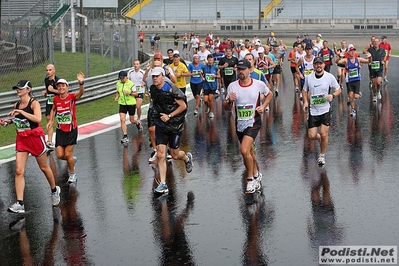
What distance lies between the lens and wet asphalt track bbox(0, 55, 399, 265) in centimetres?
768

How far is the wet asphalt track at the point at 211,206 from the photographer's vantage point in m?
7.68

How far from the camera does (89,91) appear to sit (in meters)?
22.5

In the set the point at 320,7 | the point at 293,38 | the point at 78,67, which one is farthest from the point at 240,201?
the point at 320,7

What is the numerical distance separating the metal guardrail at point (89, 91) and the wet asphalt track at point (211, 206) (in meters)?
3.69

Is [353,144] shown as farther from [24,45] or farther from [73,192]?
[24,45]

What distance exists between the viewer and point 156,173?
1179cm

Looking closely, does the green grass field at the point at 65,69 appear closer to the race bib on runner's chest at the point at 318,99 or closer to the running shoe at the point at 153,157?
the running shoe at the point at 153,157

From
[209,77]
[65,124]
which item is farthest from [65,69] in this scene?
[65,124]

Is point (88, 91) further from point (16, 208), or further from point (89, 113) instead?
point (16, 208)

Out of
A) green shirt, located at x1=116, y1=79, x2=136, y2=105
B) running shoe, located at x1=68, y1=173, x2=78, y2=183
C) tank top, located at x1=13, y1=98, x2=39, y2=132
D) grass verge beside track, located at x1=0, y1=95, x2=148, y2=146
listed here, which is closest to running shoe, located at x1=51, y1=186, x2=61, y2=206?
tank top, located at x1=13, y1=98, x2=39, y2=132

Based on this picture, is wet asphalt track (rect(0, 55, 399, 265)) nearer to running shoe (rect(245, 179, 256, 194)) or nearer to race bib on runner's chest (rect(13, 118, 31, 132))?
running shoe (rect(245, 179, 256, 194))

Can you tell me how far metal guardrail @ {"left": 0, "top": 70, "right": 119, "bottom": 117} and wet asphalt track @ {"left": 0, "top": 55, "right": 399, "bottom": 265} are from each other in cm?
369

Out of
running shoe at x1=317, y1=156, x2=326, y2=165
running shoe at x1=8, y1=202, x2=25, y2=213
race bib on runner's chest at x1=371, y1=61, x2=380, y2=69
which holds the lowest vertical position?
running shoe at x1=8, y1=202, x2=25, y2=213

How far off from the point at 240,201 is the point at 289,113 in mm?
9682
